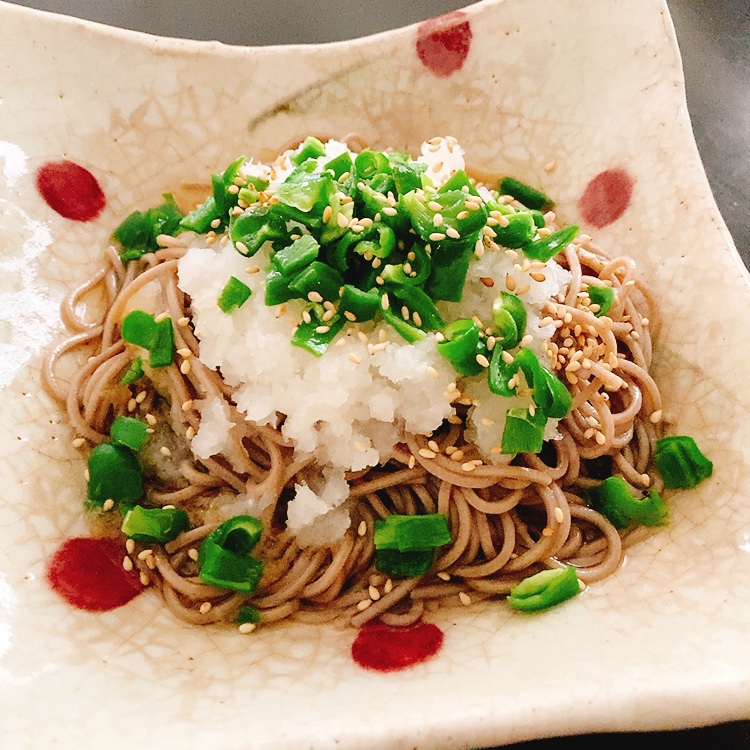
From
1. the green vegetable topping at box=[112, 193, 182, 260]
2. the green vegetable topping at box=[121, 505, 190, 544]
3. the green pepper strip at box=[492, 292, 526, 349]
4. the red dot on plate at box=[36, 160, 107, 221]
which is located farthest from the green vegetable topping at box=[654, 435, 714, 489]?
the red dot on plate at box=[36, 160, 107, 221]

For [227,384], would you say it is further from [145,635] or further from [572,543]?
[572,543]

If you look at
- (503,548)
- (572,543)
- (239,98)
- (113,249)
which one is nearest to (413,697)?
(503,548)

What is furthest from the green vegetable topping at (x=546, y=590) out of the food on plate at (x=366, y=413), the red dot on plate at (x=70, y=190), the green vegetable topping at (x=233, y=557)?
the red dot on plate at (x=70, y=190)

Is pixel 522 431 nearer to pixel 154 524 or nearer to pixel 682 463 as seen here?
pixel 682 463

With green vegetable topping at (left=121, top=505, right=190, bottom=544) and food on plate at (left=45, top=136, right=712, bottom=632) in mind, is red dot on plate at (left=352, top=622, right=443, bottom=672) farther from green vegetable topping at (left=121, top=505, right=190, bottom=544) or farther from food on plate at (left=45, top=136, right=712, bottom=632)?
green vegetable topping at (left=121, top=505, right=190, bottom=544)

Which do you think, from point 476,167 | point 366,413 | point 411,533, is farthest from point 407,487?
point 476,167

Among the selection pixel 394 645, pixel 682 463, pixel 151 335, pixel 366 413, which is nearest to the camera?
pixel 394 645
